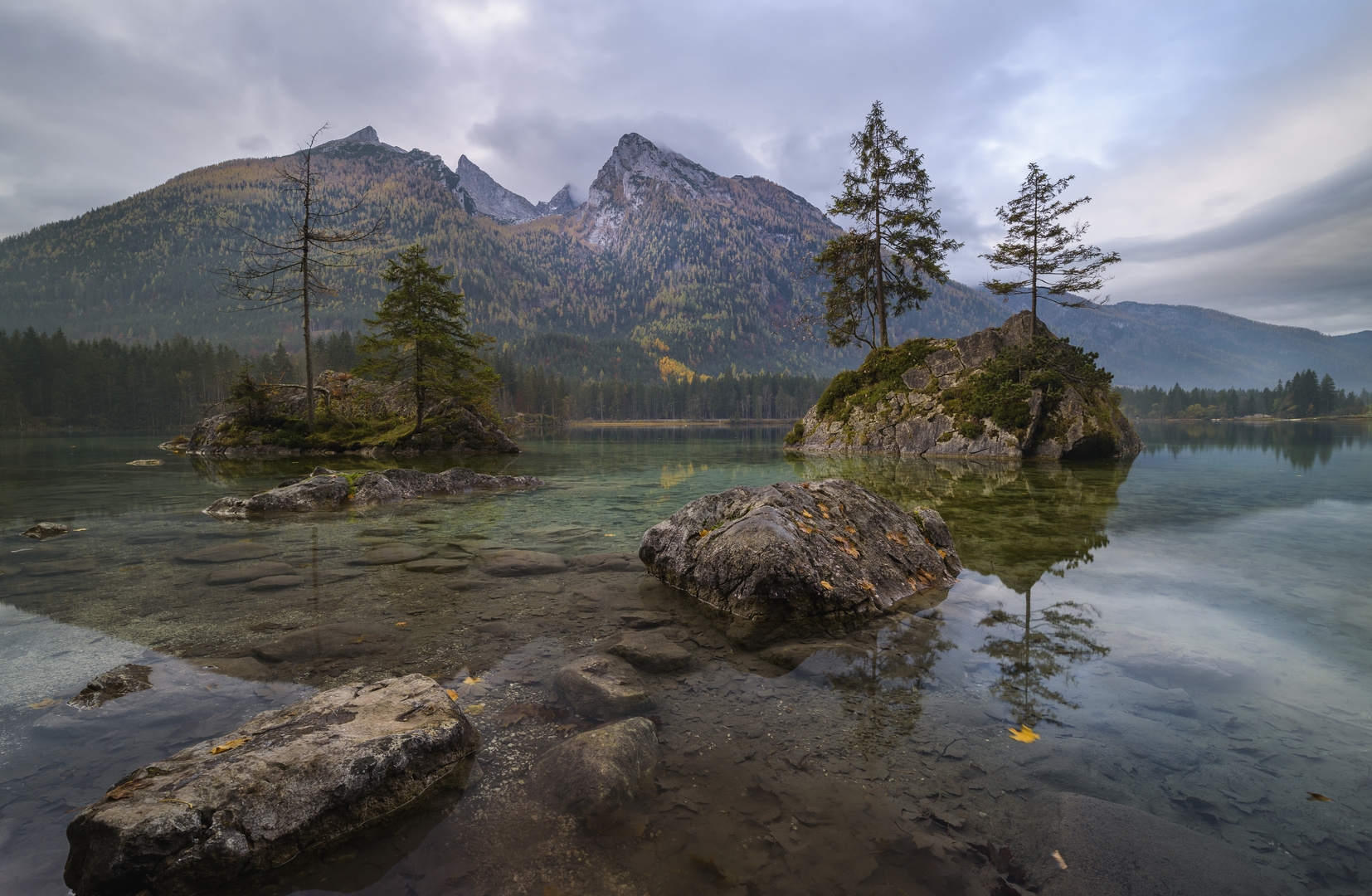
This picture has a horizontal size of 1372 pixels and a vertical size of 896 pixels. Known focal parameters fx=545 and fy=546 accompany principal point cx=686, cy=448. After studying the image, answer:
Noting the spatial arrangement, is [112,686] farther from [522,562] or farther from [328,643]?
[522,562]

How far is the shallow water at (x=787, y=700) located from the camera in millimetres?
2592

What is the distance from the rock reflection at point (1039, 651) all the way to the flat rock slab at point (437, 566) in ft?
21.9

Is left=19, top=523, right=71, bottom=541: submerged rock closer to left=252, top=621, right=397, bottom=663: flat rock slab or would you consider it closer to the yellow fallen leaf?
left=252, top=621, right=397, bottom=663: flat rock slab

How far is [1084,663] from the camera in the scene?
4.69 m

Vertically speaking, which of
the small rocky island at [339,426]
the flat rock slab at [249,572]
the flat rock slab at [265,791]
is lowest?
the flat rock slab at [249,572]

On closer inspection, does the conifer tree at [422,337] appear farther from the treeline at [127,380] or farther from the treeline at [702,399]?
the treeline at [702,399]

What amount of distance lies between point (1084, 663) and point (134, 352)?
384 feet

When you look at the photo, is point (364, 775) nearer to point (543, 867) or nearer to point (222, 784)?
point (222, 784)

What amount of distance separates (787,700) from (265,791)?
3.18m

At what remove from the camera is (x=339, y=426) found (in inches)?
1206

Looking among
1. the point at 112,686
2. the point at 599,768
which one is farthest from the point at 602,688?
the point at 112,686

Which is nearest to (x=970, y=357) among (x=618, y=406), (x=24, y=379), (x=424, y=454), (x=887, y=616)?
(x=887, y=616)

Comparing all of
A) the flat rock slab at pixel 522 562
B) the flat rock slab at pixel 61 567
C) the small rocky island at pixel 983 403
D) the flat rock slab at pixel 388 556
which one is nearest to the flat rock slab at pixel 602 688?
the flat rock slab at pixel 522 562

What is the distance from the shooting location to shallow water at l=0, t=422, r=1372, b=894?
259cm
